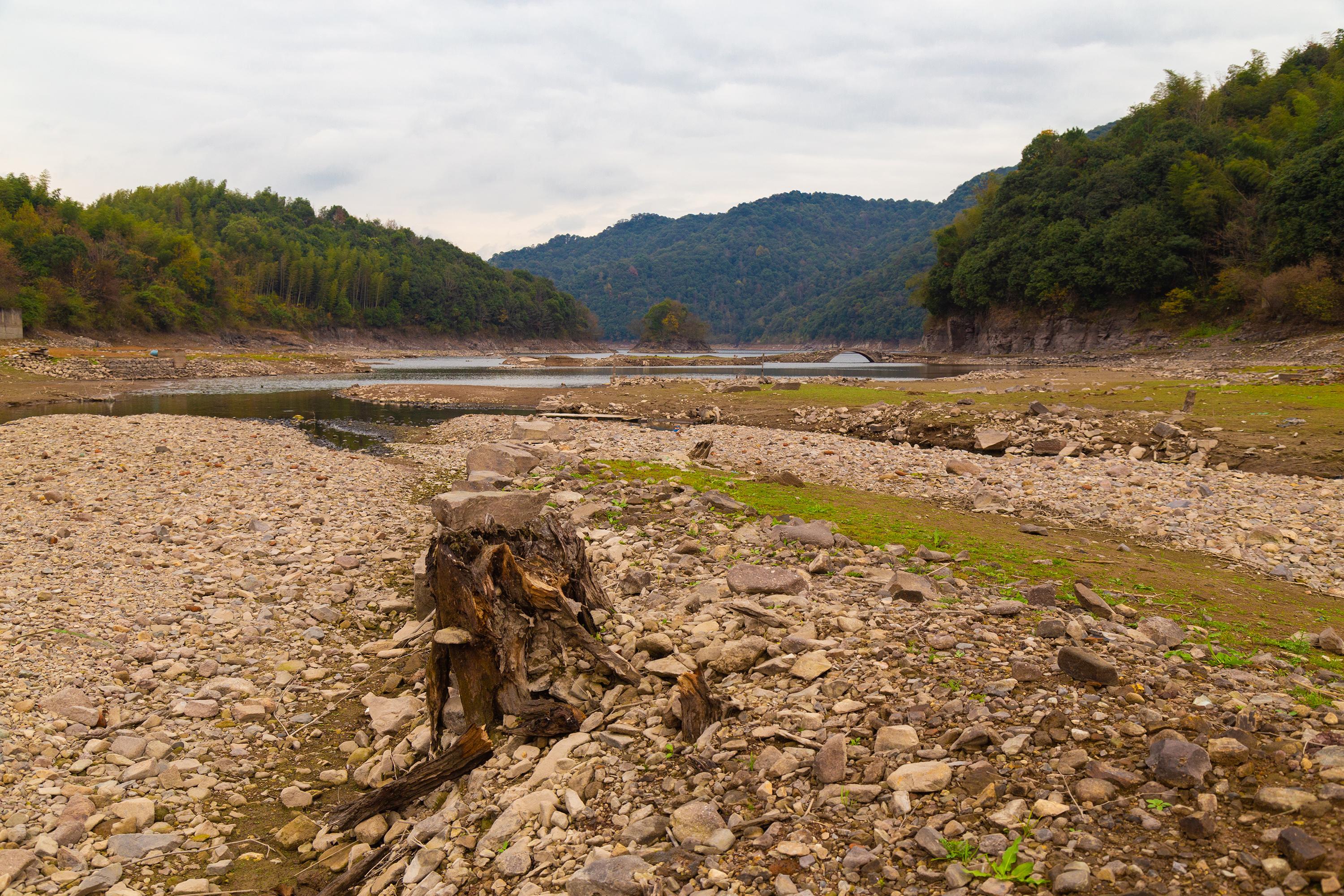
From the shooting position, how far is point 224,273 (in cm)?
12175

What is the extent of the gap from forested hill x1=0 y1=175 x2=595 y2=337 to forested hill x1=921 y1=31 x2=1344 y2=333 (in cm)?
11984

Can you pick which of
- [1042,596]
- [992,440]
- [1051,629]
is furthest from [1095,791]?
Answer: [992,440]

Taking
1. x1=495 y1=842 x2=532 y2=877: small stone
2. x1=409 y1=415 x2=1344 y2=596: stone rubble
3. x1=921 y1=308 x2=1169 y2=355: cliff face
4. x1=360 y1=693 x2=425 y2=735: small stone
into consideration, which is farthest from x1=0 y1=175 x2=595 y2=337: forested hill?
x1=921 y1=308 x2=1169 y2=355: cliff face

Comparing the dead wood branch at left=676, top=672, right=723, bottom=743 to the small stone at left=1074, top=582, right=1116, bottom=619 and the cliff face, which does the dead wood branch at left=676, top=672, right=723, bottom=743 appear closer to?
the small stone at left=1074, top=582, right=1116, bottom=619

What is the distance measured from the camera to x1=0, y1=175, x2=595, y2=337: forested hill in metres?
89.2

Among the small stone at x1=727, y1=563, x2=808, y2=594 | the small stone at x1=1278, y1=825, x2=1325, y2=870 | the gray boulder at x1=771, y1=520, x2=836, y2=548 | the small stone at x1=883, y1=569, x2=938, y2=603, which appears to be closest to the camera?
the small stone at x1=1278, y1=825, x2=1325, y2=870

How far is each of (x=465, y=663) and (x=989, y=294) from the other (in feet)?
364

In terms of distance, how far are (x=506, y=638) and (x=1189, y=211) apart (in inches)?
3877

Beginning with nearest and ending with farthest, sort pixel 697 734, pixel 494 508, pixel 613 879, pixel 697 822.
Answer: pixel 613 879 → pixel 697 822 → pixel 697 734 → pixel 494 508

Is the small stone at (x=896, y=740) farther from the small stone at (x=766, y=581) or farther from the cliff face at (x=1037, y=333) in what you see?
the cliff face at (x=1037, y=333)

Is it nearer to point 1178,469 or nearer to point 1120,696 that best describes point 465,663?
point 1120,696

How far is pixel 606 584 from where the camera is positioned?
9.25 metres

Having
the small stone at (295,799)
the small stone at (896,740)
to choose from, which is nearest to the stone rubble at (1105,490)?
the small stone at (896,740)

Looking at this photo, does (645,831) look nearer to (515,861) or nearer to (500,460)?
(515,861)
